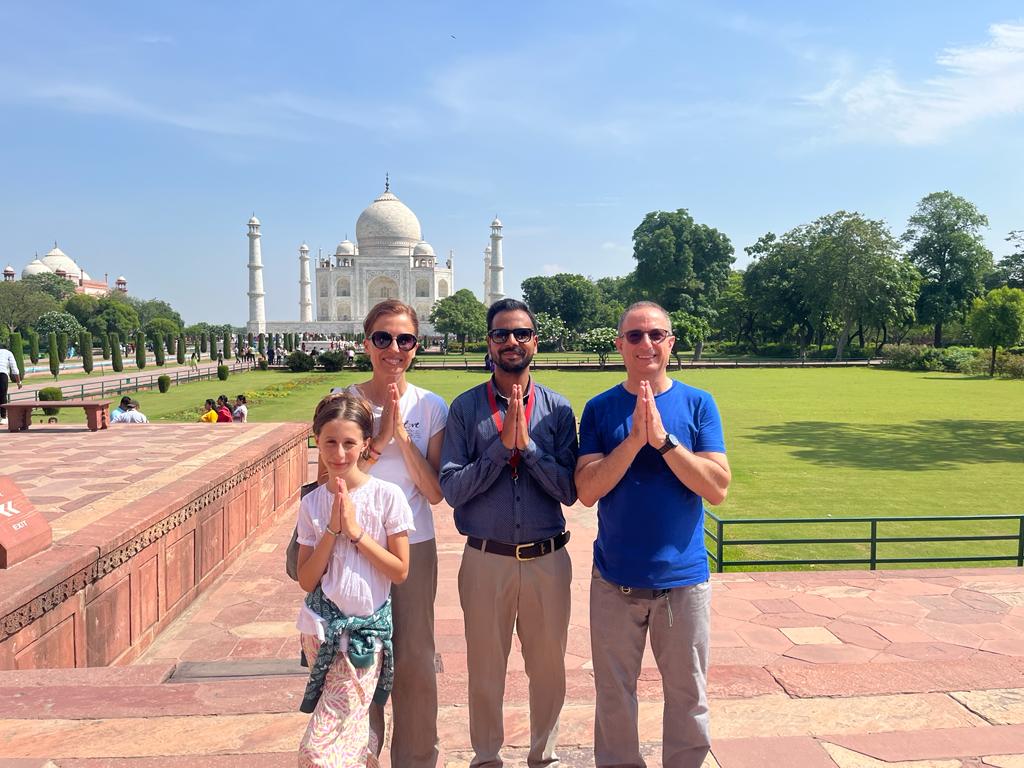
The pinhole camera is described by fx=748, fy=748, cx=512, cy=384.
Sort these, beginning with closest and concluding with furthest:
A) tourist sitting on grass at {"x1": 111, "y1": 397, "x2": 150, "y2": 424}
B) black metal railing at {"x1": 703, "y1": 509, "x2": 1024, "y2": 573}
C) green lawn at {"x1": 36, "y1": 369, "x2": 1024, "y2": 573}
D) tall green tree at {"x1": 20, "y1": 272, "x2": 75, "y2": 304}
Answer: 1. black metal railing at {"x1": 703, "y1": 509, "x2": 1024, "y2": 573}
2. green lawn at {"x1": 36, "y1": 369, "x2": 1024, "y2": 573}
3. tourist sitting on grass at {"x1": 111, "y1": 397, "x2": 150, "y2": 424}
4. tall green tree at {"x1": 20, "y1": 272, "x2": 75, "y2": 304}

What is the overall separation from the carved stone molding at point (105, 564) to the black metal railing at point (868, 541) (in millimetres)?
3640

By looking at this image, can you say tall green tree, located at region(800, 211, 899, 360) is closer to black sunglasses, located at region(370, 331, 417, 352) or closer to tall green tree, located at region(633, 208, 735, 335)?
tall green tree, located at region(633, 208, 735, 335)

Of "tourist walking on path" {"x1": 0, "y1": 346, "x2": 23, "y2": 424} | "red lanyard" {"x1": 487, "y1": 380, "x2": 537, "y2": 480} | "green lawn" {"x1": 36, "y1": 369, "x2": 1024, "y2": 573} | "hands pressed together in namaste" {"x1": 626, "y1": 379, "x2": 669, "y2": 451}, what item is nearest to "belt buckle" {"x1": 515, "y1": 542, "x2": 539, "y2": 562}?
"red lanyard" {"x1": 487, "y1": 380, "x2": 537, "y2": 480}

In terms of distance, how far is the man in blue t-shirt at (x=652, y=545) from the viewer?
7.34 feet

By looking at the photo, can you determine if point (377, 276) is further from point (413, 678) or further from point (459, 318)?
point (413, 678)

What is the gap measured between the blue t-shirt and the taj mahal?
63656mm

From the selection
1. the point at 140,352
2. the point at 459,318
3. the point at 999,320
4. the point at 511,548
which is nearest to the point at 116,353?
the point at 140,352

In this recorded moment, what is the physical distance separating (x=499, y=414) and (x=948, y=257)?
50023mm

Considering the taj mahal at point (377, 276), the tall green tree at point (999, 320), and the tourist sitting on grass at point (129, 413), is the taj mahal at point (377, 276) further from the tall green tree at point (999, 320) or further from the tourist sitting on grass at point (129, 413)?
the tourist sitting on grass at point (129, 413)

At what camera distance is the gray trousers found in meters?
2.24

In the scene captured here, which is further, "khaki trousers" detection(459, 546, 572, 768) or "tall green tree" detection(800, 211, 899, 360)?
"tall green tree" detection(800, 211, 899, 360)

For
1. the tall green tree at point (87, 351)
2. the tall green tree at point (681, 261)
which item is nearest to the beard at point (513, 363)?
the tall green tree at point (87, 351)

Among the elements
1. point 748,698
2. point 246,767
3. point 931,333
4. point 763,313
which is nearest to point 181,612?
Answer: point 246,767

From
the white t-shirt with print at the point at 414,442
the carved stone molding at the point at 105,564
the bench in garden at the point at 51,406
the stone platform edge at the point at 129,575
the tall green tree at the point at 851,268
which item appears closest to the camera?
the white t-shirt with print at the point at 414,442
